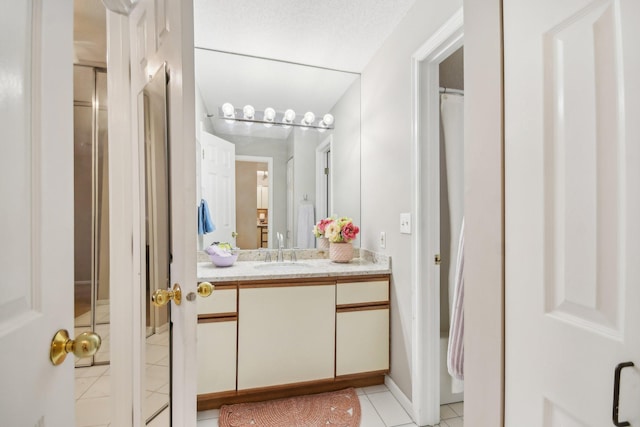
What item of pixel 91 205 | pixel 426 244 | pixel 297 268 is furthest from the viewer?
pixel 91 205

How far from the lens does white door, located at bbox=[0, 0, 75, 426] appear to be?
1.35 feet

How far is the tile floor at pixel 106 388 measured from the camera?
0.99 meters

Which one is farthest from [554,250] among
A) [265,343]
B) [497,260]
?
[265,343]

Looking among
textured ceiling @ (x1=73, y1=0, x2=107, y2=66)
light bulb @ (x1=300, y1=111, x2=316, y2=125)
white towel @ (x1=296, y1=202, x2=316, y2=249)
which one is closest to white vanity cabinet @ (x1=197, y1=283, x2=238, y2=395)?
white towel @ (x1=296, y1=202, x2=316, y2=249)

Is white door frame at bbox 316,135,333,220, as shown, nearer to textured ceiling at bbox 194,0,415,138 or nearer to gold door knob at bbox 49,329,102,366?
textured ceiling at bbox 194,0,415,138

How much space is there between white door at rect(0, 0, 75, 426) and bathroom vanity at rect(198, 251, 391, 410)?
1.17 m

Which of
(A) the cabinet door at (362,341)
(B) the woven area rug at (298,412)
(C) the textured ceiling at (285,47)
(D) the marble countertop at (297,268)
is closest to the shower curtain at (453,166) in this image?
(D) the marble countertop at (297,268)

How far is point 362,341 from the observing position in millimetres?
1911

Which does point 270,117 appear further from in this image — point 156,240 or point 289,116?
point 156,240

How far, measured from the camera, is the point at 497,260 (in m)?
0.73

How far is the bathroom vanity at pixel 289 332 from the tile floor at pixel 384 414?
0.09 m

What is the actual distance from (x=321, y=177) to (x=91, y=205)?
1.90 meters

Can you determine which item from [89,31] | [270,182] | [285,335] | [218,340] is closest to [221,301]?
[218,340]

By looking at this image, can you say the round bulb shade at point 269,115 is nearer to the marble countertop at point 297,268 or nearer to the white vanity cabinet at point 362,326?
the marble countertop at point 297,268
